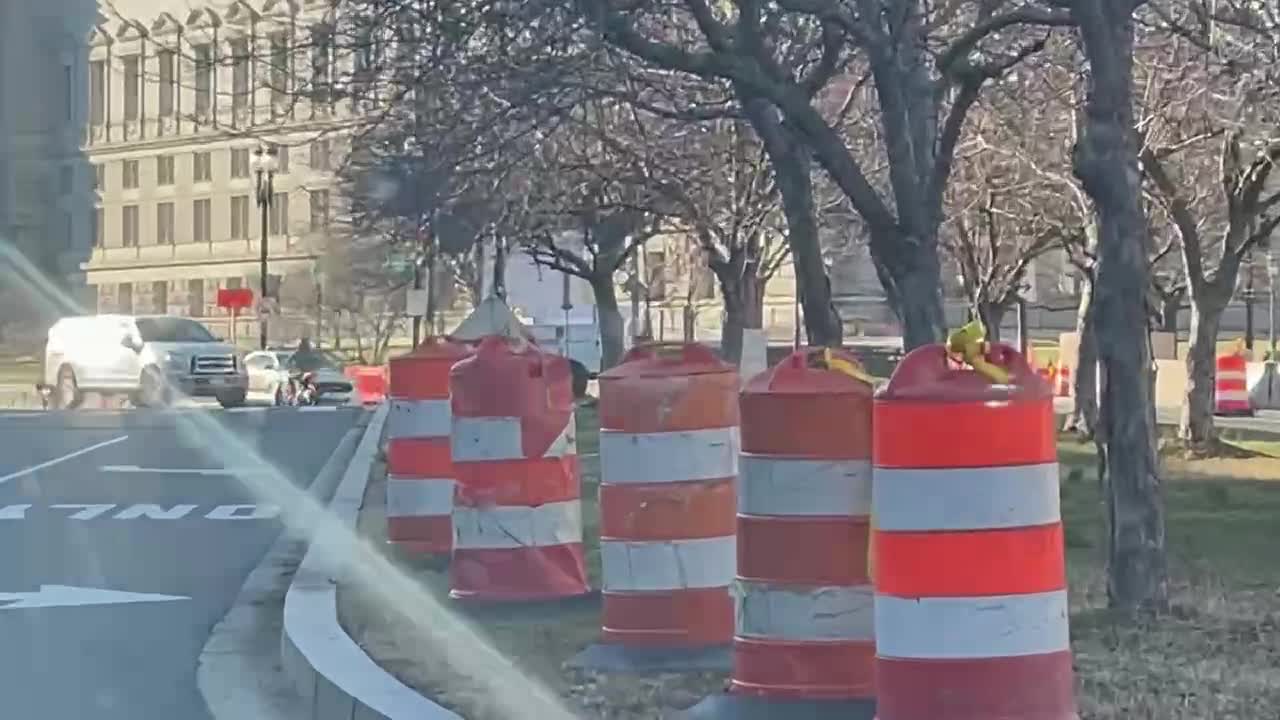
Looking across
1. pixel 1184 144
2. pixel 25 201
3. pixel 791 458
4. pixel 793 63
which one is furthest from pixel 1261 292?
pixel 791 458

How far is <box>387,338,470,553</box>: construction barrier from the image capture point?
41.8ft

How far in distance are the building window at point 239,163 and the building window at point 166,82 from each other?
859 inches

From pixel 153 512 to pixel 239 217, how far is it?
56.6 m

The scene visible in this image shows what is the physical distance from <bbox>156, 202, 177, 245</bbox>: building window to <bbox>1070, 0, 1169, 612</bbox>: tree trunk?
2343 inches

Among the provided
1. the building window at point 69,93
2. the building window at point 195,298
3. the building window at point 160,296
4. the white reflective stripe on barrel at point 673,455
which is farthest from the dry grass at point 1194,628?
the building window at point 160,296

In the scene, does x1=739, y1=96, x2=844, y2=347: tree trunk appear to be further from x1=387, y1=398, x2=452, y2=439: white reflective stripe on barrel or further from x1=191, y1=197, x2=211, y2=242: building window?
x1=191, y1=197, x2=211, y2=242: building window

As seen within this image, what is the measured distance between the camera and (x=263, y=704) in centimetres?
907

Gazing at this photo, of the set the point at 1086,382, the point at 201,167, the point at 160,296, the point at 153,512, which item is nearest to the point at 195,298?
the point at 160,296

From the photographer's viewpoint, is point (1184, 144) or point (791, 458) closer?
point (791, 458)

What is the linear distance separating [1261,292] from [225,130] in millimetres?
58195

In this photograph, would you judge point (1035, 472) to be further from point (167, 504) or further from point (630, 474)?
point (167, 504)

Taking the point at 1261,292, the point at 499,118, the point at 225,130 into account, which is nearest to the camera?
the point at 499,118

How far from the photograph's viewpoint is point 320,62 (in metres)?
13.6

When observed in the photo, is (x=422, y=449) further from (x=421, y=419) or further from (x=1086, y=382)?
(x=1086, y=382)
